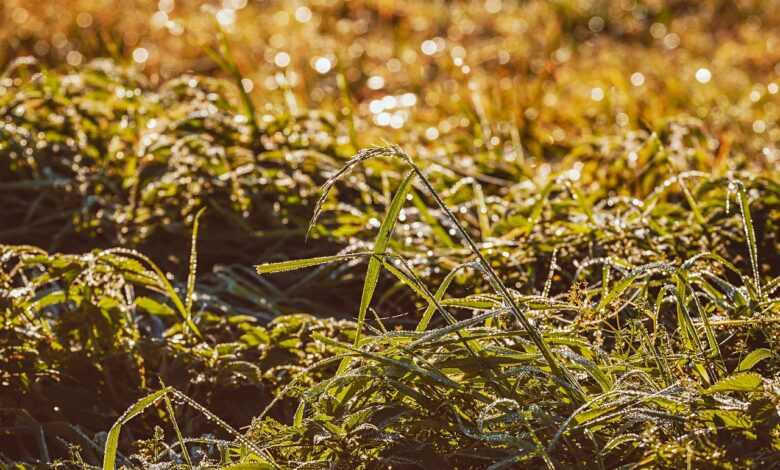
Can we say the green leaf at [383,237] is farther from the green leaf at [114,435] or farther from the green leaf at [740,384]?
the green leaf at [740,384]

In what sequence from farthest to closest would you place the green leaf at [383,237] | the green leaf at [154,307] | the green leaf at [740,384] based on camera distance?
1. the green leaf at [154,307]
2. the green leaf at [383,237]
3. the green leaf at [740,384]

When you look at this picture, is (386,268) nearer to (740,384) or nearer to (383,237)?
(383,237)

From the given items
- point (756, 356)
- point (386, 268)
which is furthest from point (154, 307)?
point (756, 356)

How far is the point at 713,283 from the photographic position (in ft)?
6.93

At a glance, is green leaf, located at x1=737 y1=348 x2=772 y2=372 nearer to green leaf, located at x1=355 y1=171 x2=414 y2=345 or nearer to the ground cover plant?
the ground cover plant

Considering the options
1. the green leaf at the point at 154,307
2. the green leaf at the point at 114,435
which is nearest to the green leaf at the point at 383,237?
the green leaf at the point at 114,435

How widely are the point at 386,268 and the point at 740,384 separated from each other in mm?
561

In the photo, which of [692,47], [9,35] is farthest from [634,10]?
[9,35]

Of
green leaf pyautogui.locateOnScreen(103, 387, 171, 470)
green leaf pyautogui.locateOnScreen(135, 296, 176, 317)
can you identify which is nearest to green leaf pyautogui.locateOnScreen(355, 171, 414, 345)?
green leaf pyautogui.locateOnScreen(103, 387, 171, 470)

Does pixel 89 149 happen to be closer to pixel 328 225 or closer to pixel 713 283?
pixel 328 225

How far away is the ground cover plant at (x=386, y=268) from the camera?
1515 mm

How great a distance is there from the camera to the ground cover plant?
1.51 m

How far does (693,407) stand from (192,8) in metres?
4.57

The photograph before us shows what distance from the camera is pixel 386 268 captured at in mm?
1658
